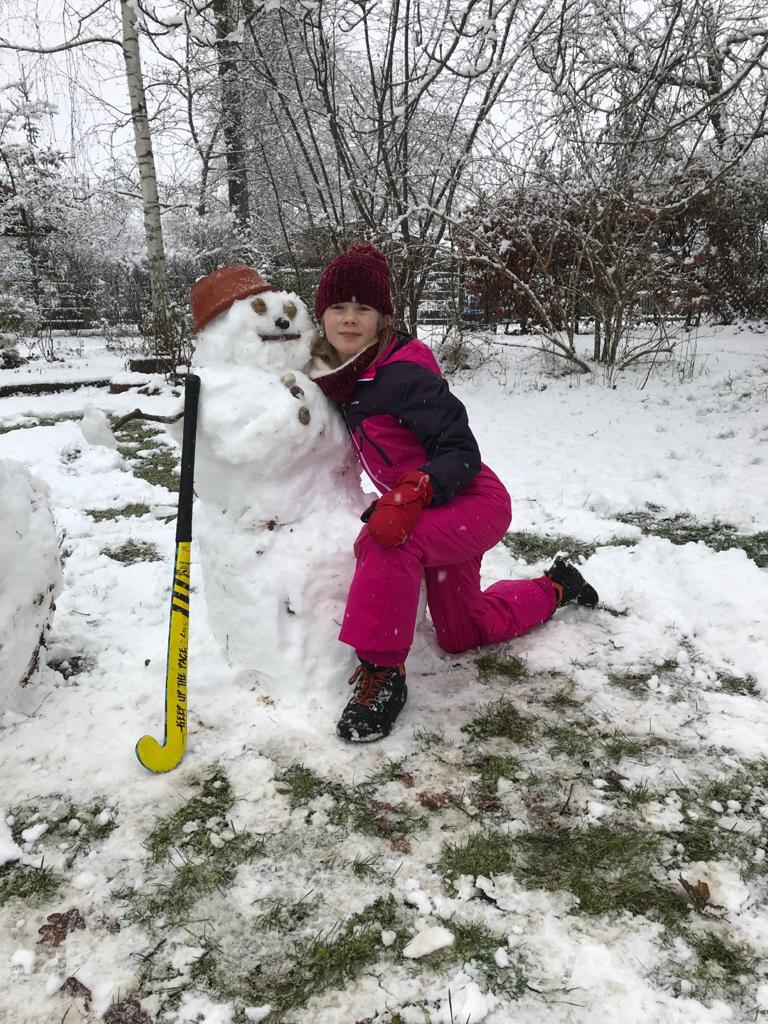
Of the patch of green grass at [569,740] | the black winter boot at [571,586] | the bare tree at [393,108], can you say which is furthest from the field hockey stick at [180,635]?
the bare tree at [393,108]

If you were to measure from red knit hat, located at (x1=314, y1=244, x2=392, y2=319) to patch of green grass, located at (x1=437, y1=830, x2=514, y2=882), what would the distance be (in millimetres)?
1561

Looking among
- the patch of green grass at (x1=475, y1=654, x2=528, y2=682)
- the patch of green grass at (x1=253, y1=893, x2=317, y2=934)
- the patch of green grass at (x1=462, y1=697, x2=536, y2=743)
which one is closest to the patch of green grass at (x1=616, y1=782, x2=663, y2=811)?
the patch of green grass at (x1=462, y1=697, x2=536, y2=743)

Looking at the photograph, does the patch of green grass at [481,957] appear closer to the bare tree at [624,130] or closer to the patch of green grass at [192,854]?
the patch of green grass at [192,854]

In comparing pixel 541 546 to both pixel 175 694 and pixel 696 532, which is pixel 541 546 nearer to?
pixel 696 532

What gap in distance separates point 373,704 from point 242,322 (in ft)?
3.95

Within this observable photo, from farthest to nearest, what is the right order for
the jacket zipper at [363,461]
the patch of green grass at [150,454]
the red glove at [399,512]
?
1. the patch of green grass at [150,454]
2. the jacket zipper at [363,461]
3. the red glove at [399,512]

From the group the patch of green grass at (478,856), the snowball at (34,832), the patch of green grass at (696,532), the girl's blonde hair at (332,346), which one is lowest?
the snowball at (34,832)

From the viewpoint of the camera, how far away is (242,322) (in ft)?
6.53

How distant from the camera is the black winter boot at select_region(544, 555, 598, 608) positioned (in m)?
2.57

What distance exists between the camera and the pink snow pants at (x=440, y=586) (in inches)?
74.9

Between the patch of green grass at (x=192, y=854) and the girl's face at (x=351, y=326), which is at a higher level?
the girl's face at (x=351, y=326)

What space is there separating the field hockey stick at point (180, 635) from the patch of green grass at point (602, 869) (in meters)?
0.94

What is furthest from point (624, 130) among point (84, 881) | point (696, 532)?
point (84, 881)

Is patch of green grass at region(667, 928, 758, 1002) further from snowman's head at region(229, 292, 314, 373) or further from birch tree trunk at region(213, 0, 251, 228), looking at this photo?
birch tree trunk at region(213, 0, 251, 228)
